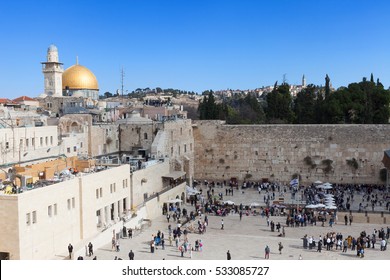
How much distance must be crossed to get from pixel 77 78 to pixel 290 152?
72.9 ft

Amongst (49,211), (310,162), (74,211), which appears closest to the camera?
(49,211)

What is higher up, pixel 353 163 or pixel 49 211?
pixel 49 211

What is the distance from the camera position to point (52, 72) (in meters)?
47.4

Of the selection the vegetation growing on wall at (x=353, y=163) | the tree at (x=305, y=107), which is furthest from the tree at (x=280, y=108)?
the vegetation growing on wall at (x=353, y=163)

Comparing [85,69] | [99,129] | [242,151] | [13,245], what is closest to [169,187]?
[99,129]

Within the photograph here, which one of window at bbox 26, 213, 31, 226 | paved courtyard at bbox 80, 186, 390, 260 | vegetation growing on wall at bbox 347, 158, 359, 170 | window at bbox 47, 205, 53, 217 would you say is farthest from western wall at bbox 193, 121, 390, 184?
window at bbox 26, 213, 31, 226

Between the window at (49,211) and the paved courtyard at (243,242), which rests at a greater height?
the window at (49,211)

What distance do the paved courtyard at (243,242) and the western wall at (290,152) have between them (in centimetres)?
1061

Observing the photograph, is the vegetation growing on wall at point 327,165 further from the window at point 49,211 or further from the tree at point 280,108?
the window at point 49,211

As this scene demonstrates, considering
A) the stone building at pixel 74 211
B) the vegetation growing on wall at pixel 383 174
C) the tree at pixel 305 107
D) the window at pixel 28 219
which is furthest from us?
the tree at pixel 305 107

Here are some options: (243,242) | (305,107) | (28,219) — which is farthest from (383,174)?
(28,219)

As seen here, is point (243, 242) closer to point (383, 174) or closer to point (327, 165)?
point (327, 165)

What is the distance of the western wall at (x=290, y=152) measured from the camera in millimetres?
35219

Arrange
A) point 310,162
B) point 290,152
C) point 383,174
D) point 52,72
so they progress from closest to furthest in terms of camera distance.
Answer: point 383,174 < point 310,162 < point 290,152 < point 52,72
